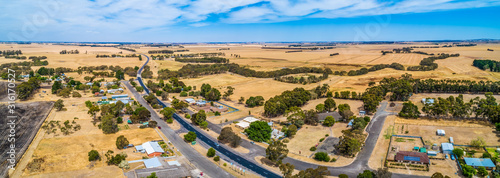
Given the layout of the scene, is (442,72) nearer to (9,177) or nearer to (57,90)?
(9,177)

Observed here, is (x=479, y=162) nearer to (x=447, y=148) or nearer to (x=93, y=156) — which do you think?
(x=447, y=148)

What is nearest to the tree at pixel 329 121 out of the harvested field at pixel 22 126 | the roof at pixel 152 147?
the roof at pixel 152 147

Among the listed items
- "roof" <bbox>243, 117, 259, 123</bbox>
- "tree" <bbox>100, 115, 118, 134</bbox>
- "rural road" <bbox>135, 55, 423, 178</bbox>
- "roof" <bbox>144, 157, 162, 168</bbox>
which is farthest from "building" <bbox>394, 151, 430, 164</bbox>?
"tree" <bbox>100, 115, 118, 134</bbox>

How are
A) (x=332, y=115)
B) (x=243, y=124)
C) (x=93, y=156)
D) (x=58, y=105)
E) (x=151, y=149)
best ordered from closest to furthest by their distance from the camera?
(x=93, y=156), (x=151, y=149), (x=243, y=124), (x=332, y=115), (x=58, y=105)

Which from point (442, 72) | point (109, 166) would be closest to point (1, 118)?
point (109, 166)

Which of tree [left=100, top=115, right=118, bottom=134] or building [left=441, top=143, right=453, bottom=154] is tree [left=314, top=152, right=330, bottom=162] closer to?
building [left=441, top=143, right=453, bottom=154]

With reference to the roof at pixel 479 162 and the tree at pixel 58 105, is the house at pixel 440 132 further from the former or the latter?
the tree at pixel 58 105

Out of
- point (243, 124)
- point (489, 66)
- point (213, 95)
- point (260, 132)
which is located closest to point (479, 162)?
point (260, 132)

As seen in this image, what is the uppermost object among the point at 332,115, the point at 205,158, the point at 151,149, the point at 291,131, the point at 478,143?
the point at 332,115

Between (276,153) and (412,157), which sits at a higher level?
(276,153)
